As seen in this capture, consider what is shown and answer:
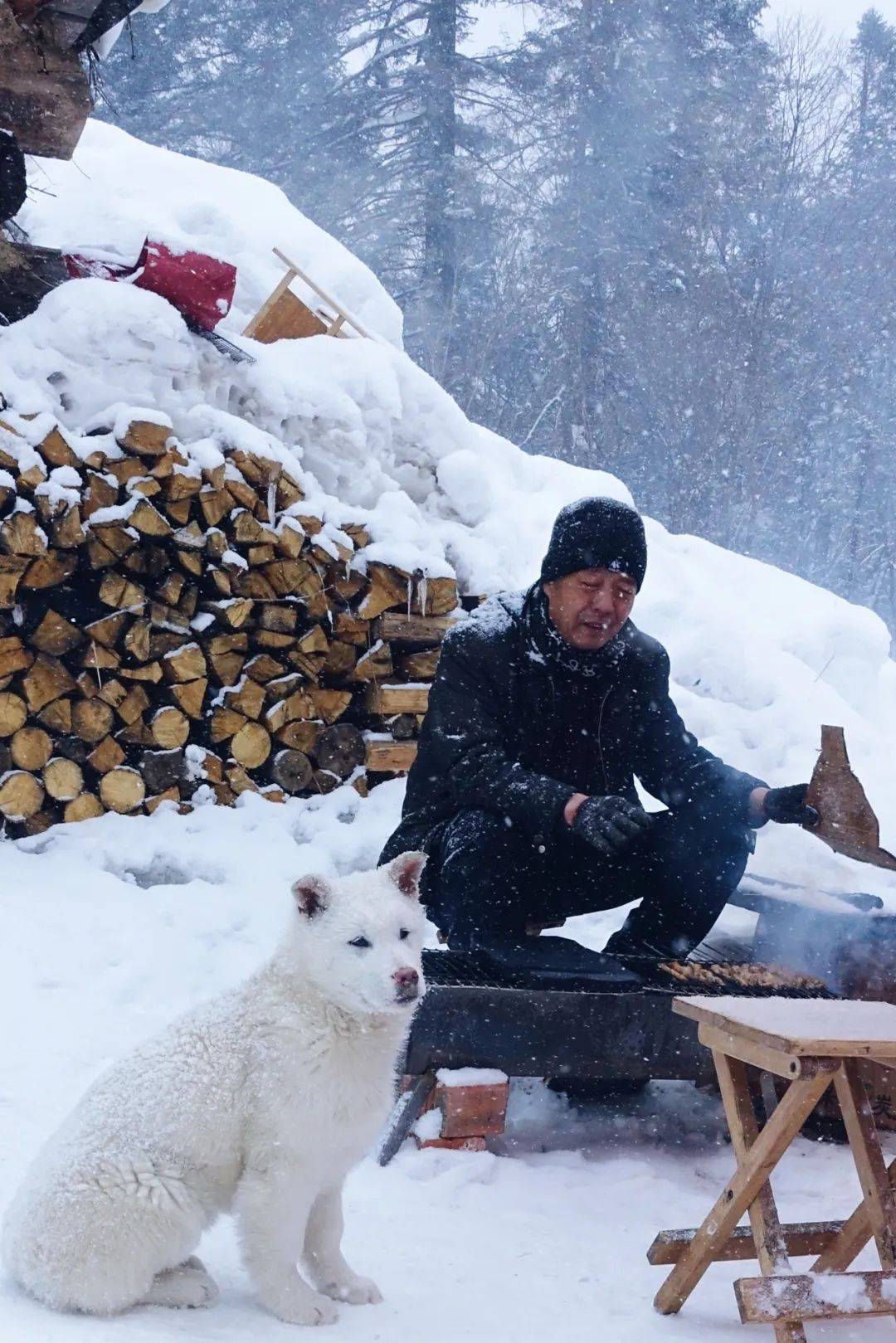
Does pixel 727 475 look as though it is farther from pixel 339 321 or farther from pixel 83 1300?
pixel 83 1300

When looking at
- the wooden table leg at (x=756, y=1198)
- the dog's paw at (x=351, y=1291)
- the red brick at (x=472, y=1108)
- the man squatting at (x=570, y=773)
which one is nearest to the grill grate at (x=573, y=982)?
the man squatting at (x=570, y=773)

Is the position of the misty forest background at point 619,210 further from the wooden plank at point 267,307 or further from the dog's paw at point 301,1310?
the dog's paw at point 301,1310

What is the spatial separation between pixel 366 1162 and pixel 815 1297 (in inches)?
55.9

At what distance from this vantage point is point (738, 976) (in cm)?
368

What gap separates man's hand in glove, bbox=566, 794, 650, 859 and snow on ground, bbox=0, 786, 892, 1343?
0.97 m

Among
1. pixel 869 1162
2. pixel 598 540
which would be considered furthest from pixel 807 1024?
pixel 598 540

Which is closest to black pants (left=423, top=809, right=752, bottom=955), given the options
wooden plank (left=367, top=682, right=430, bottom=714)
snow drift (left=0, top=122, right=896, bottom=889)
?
snow drift (left=0, top=122, right=896, bottom=889)

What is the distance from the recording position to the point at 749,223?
1803cm

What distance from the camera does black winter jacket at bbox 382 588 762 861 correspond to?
367cm

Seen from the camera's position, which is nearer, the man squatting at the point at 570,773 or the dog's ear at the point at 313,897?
the dog's ear at the point at 313,897

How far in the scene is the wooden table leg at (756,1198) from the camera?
2.13 meters

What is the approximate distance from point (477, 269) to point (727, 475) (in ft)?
17.0

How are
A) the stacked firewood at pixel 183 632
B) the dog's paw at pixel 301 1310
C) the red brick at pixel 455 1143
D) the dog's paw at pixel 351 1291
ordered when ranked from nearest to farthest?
the dog's paw at pixel 301 1310
the dog's paw at pixel 351 1291
the red brick at pixel 455 1143
the stacked firewood at pixel 183 632

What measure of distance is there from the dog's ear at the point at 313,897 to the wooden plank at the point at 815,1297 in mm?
1100
